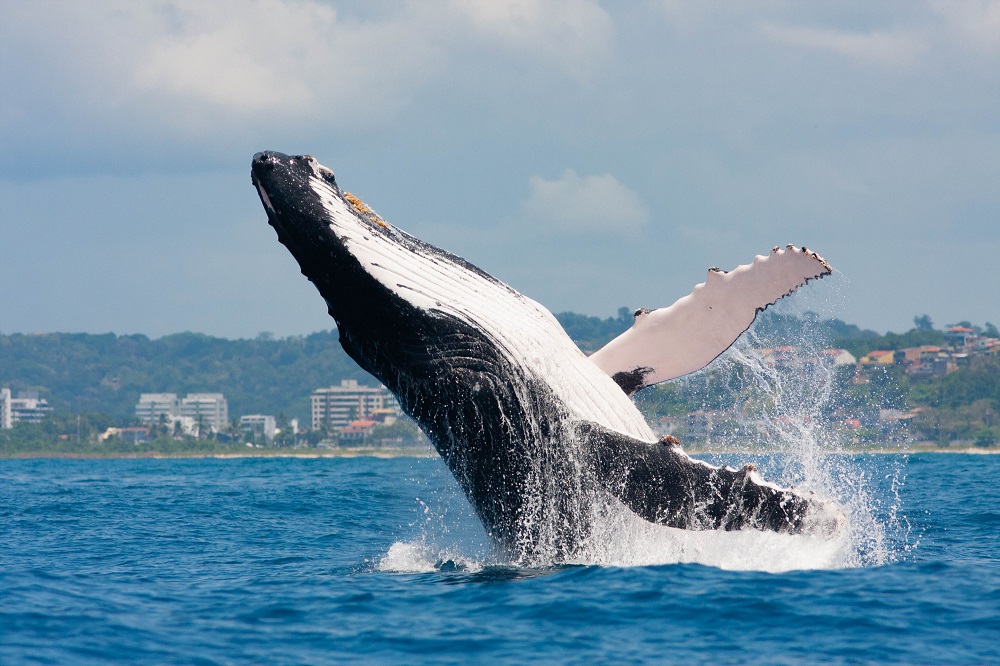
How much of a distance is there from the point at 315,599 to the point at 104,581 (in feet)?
8.38

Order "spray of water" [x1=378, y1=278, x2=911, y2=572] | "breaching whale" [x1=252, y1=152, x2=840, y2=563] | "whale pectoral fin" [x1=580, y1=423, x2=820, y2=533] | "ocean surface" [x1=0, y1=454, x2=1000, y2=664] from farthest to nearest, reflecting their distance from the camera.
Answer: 1. "spray of water" [x1=378, y1=278, x2=911, y2=572]
2. "breaching whale" [x1=252, y1=152, x2=840, y2=563]
3. "whale pectoral fin" [x1=580, y1=423, x2=820, y2=533]
4. "ocean surface" [x1=0, y1=454, x2=1000, y2=664]

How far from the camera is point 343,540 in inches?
560

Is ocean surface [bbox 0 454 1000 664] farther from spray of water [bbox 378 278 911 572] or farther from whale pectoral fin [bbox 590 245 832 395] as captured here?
whale pectoral fin [bbox 590 245 832 395]

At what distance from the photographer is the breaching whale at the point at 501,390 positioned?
328 inches

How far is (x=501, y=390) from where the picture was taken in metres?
8.70

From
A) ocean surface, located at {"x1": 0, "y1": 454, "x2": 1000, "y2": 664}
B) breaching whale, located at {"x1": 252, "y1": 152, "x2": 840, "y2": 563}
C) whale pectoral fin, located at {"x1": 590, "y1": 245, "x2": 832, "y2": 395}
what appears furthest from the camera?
whale pectoral fin, located at {"x1": 590, "y1": 245, "x2": 832, "y2": 395}

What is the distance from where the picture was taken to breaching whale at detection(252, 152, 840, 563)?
27.3 feet

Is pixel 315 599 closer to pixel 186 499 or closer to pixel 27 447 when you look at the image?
pixel 186 499

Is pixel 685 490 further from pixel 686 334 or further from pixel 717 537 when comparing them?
pixel 686 334

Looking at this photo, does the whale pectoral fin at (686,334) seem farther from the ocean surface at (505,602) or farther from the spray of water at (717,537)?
the ocean surface at (505,602)

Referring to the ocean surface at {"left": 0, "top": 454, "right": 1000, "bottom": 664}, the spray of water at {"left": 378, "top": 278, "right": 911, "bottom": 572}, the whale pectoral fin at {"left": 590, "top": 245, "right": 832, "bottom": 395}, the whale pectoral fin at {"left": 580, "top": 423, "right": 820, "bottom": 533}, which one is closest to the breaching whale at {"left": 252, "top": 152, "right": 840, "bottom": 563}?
the whale pectoral fin at {"left": 580, "top": 423, "right": 820, "bottom": 533}

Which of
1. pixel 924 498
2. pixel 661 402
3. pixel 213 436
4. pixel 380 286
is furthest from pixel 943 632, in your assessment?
pixel 213 436

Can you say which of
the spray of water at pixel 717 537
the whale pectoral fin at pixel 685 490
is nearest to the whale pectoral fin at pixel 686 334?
the spray of water at pixel 717 537

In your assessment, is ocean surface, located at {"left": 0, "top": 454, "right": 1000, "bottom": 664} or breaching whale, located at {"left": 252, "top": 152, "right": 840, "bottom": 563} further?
breaching whale, located at {"left": 252, "top": 152, "right": 840, "bottom": 563}
